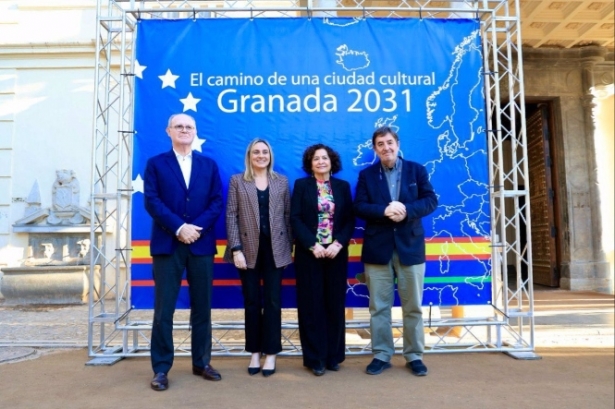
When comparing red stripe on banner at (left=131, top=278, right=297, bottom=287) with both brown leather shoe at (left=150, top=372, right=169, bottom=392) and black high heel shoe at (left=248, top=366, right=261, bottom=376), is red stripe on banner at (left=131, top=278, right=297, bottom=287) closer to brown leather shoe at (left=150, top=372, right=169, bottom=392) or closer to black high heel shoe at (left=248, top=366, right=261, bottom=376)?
black high heel shoe at (left=248, top=366, right=261, bottom=376)

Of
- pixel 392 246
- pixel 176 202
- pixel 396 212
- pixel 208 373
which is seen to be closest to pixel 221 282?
pixel 208 373

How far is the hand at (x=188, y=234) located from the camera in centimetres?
336

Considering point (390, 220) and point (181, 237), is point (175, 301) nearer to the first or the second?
point (181, 237)

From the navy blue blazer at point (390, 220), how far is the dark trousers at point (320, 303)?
10.5 inches

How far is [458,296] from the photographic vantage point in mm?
4203

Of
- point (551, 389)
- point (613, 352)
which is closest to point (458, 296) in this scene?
point (551, 389)

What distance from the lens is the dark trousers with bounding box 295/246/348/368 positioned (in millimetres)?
3607

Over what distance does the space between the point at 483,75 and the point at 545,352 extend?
102 inches

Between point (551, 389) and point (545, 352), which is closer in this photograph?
point (551, 389)

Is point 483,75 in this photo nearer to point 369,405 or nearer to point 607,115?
point 369,405

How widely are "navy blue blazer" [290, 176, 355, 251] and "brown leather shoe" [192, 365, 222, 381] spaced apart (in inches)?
44.9

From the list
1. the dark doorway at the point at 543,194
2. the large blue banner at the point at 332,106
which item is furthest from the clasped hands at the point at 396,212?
the dark doorway at the point at 543,194

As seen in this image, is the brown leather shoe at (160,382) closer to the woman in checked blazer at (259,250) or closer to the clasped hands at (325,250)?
the woman in checked blazer at (259,250)

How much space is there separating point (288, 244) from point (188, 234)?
76 centimetres
